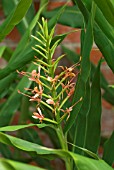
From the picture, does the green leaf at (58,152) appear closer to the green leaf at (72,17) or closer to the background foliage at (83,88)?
the background foliage at (83,88)

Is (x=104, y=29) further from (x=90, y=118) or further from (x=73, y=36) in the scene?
(x=73, y=36)

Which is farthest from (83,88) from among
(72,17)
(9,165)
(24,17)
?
(24,17)

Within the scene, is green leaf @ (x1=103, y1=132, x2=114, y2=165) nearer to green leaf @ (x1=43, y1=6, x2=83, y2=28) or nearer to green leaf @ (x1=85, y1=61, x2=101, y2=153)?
green leaf @ (x1=85, y1=61, x2=101, y2=153)

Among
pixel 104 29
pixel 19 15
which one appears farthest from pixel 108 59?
pixel 19 15

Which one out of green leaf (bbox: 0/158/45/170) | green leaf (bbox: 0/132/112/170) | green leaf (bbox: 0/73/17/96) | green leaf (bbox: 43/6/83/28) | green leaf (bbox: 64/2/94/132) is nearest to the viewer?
green leaf (bbox: 0/158/45/170)

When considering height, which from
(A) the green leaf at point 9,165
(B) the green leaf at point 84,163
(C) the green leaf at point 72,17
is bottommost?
(B) the green leaf at point 84,163

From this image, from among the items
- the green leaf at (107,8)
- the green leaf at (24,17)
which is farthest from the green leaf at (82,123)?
the green leaf at (24,17)

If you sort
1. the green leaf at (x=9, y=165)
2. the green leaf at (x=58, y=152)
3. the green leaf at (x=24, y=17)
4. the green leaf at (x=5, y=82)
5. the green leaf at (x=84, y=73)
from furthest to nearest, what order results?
1. the green leaf at (x=24, y=17)
2. the green leaf at (x=5, y=82)
3. the green leaf at (x=84, y=73)
4. the green leaf at (x=58, y=152)
5. the green leaf at (x=9, y=165)

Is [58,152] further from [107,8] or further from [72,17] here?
[72,17]

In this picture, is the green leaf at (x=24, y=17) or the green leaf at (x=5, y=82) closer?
the green leaf at (x=5, y=82)

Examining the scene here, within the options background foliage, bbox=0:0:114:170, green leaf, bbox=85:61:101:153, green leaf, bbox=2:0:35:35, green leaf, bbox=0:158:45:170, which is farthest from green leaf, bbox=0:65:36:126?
green leaf, bbox=0:158:45:170

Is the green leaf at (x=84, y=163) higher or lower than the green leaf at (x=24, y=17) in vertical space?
lower
